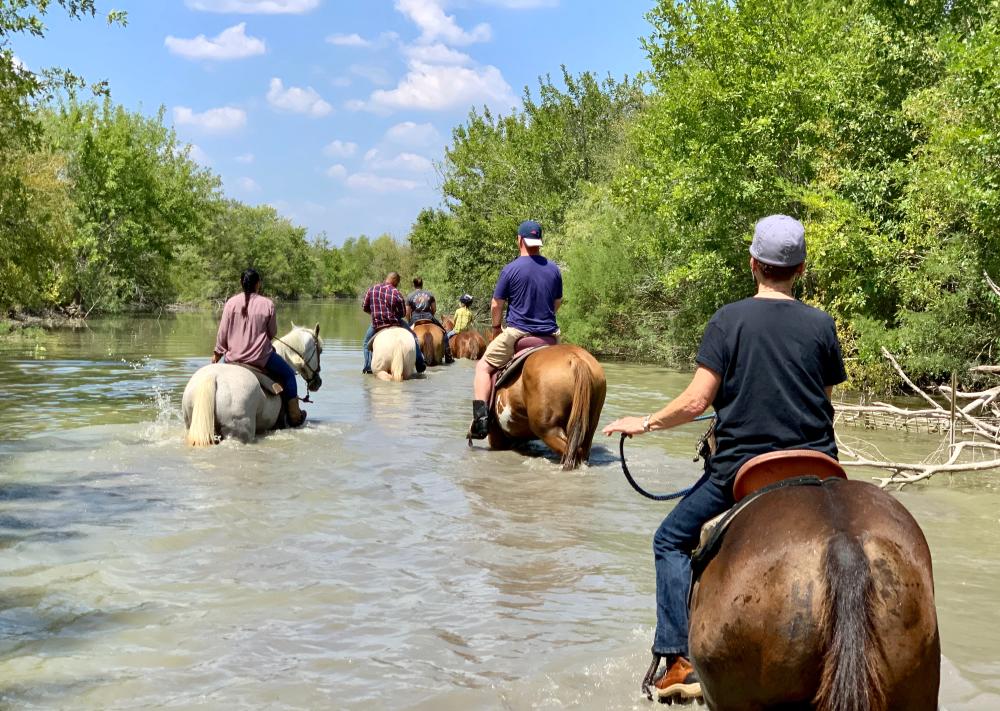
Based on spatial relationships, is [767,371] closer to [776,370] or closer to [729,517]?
[776,370]

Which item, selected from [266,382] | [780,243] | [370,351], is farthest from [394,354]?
[780,243]

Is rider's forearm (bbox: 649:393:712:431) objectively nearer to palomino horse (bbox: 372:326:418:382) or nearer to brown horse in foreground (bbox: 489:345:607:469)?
brown horse in foreground (bbox: 489:345:607:469)

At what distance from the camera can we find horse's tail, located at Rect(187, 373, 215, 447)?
11.4 metres

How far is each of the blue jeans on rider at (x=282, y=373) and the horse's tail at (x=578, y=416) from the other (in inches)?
169

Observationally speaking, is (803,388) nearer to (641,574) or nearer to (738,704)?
(738,704)

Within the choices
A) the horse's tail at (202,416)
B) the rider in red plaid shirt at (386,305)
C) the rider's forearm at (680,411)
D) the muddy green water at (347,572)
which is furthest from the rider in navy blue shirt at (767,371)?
the rider in red plaid shirt at (386,305)

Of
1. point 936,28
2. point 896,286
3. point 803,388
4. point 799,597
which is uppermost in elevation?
point 936,28

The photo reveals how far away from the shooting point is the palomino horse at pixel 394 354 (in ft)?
67.5

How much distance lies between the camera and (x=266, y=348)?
1215 cm

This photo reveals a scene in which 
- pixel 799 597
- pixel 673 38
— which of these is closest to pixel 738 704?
pixel 799 597

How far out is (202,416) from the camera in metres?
11.4

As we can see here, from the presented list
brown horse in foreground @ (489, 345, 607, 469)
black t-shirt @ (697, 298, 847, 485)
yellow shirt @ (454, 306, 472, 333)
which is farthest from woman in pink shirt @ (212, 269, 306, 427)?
yellow shirt @ (454, 306, 472, 333)

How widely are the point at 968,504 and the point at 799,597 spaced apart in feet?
21.9

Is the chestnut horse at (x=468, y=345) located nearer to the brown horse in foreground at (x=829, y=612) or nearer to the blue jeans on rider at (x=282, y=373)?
the blue jeans on rider at (x=282, y=373)
